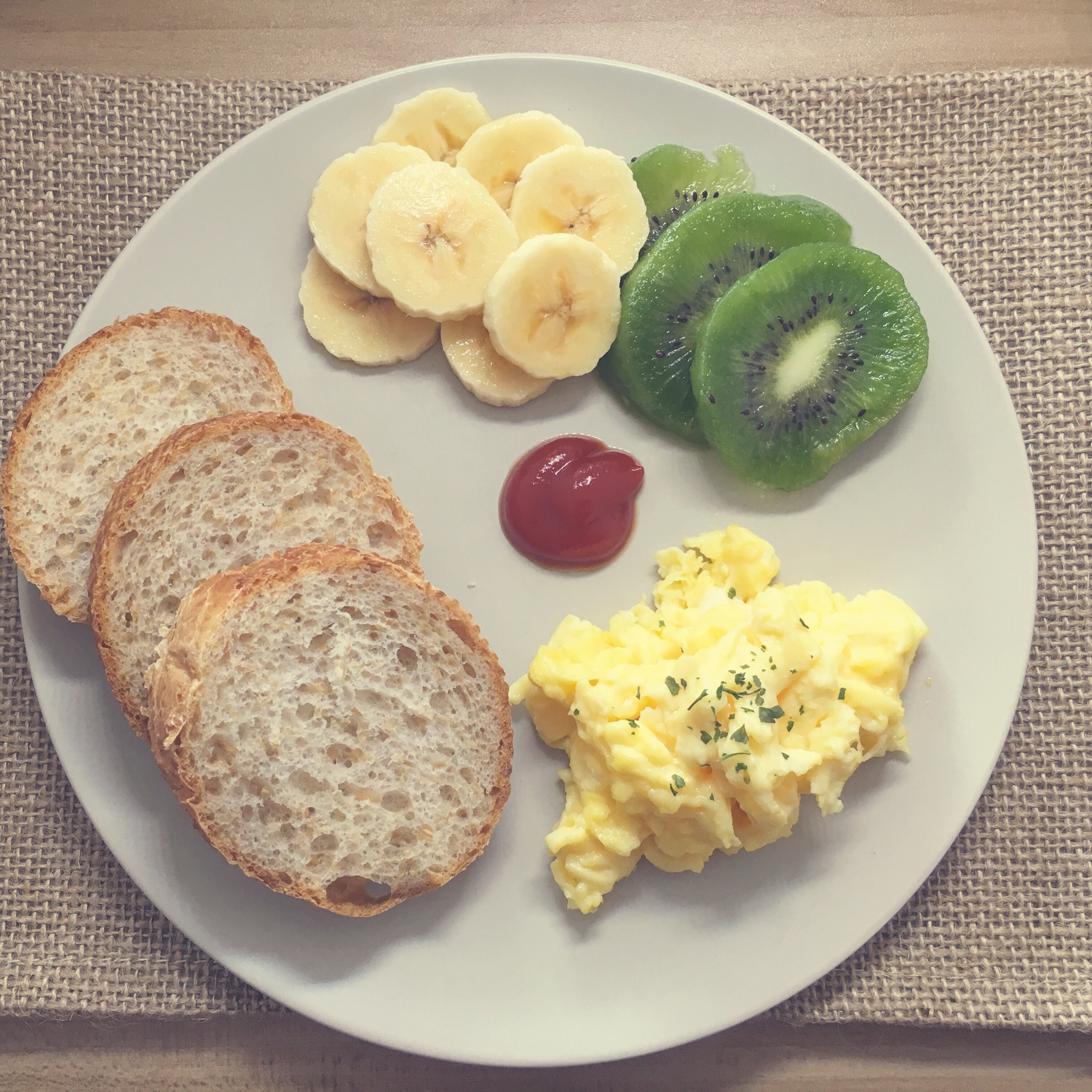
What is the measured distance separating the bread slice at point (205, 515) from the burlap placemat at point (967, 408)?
566 mm

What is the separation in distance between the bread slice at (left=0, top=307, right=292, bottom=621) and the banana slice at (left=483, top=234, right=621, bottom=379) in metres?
0.77

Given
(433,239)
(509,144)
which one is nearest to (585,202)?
(509,144)

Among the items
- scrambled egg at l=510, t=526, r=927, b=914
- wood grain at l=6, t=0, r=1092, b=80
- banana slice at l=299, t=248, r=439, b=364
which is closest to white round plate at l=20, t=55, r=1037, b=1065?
banana slice at l=299, t=248, r=439, b=364

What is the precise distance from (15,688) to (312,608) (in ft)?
3.73

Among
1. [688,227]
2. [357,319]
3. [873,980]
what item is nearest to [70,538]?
[357,319]

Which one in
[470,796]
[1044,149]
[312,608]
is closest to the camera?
[312,608]

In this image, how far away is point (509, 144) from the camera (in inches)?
99.5

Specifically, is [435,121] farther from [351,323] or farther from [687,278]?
[687,278]

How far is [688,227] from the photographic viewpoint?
98.1 inches

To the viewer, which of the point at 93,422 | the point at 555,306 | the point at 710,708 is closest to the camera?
the point at 710,708

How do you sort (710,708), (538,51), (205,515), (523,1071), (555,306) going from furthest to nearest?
1. (538,51)
2. (523,1071)
3. (555,306)
4. (205,515)
5. (710,708)

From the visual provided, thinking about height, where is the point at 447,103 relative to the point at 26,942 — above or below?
above

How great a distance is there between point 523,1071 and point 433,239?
2.45 m

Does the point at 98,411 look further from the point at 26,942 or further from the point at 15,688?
the point at 26,942
